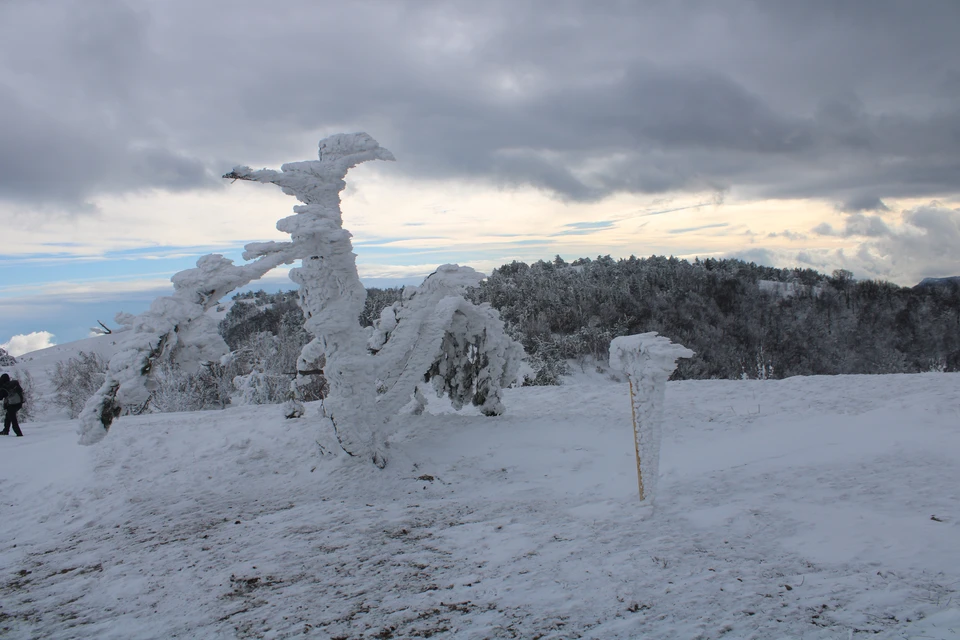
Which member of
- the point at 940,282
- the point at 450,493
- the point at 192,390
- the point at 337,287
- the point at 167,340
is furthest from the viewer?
the point at 940,282

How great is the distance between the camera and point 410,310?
7137 millimetres

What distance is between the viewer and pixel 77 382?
17.7m

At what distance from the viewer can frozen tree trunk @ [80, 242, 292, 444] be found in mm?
4453

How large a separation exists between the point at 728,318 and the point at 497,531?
1964 cm

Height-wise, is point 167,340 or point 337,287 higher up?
point 337,287

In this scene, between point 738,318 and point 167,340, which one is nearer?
point 167,340

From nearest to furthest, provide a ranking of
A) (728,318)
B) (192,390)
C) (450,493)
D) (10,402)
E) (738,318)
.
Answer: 1. (450,493)
2. (10,402)
3. (192,390)
4. (728,318)
5. (738,318)

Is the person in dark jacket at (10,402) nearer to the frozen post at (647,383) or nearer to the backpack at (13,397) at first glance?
the backpack at (13,397)

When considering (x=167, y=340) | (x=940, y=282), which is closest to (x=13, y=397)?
(x=167, y=340)

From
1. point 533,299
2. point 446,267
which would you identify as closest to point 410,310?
point 446,267

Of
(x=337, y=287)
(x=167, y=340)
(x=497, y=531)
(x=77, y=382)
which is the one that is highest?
(x=337, y=287)

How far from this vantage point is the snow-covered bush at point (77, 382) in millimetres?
16594

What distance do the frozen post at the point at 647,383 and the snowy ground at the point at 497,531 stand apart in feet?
1.14

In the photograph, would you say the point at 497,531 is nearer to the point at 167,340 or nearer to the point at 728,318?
the point at 167,340
